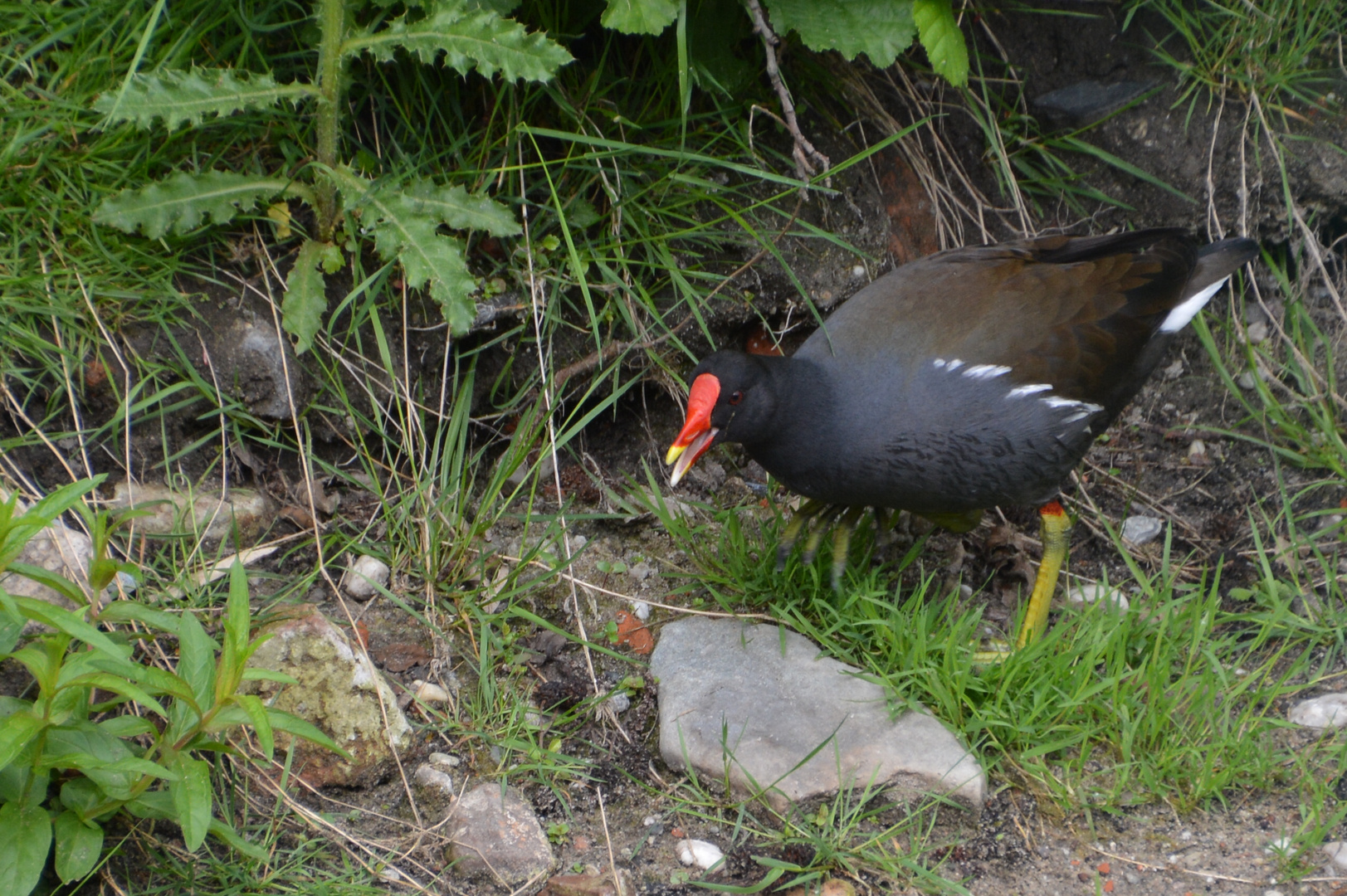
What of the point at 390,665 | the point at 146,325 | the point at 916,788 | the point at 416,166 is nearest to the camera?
the point at 916,788

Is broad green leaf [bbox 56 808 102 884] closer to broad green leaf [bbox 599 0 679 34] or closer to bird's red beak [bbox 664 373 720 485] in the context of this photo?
bird's red beak [bbox 664 373 720 485]

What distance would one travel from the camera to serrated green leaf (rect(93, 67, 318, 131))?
2.62 meters

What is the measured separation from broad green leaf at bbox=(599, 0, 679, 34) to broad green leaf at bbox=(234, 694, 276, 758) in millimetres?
1753

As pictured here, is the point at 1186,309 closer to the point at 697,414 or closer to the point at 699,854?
the point at 697,414

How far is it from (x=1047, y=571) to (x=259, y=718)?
2.16 metres

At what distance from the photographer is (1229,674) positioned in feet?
9.11

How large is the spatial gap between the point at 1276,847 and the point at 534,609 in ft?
5.93

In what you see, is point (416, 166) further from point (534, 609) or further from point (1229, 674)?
point (1229, 674)

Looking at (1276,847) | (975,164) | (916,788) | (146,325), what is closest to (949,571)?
(916,788)

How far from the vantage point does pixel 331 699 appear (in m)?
2.39

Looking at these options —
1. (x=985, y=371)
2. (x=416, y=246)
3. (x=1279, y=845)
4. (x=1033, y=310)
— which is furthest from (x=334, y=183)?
(x=1279, y=845)

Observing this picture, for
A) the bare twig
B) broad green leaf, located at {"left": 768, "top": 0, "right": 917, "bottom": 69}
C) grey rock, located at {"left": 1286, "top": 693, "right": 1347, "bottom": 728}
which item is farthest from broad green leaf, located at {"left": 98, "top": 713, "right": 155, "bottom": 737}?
grey rock, located at {"left": 1286, "top": 693, "right": 1347, "bottom": 728}

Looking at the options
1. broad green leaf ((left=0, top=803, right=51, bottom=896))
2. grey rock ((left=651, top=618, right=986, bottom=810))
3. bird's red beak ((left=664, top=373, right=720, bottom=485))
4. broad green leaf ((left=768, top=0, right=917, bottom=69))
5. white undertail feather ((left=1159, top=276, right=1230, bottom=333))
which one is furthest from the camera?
white undertail feather ((left=1159, top=276, right=1230, bottom=333))

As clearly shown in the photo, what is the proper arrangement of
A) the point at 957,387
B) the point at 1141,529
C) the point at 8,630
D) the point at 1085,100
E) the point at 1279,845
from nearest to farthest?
the point at 8,630
the point at 1279,845
the point at 957,387
the point at 1141,529
the point at 1085,100
